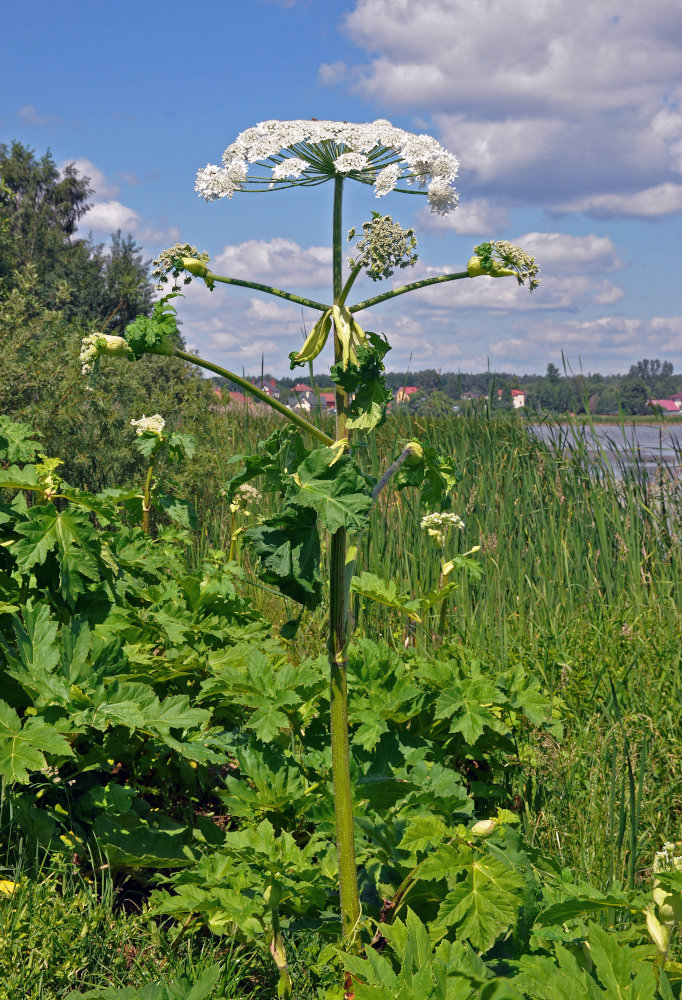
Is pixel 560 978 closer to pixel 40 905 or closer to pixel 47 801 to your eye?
pixel 40 905

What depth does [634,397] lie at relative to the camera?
18.4 feet

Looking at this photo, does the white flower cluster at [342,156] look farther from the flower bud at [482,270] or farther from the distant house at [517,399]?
the distant house at [517,399]

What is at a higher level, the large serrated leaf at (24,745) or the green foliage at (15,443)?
the green foliage at (15,443)

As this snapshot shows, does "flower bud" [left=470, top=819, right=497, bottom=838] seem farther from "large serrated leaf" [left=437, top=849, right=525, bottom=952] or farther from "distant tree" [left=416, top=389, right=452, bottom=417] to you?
"distant tree" [left=416, top=389, right=452, bottom=417]

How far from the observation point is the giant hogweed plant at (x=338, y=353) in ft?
5.44

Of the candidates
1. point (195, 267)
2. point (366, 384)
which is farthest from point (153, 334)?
point (366, 384)

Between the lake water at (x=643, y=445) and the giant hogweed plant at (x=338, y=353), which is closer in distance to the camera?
the giant hogweed plant at (x=338, y=353)

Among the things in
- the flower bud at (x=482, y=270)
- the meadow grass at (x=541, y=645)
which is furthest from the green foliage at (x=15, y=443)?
the flower bud at (x=482, y=270)

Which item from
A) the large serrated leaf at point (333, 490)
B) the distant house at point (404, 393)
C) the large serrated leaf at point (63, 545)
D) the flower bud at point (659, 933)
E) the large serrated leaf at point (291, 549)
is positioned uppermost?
the distant house at point (404, 393)

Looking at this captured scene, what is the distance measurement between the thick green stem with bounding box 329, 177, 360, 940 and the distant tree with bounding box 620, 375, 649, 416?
14.2 ft

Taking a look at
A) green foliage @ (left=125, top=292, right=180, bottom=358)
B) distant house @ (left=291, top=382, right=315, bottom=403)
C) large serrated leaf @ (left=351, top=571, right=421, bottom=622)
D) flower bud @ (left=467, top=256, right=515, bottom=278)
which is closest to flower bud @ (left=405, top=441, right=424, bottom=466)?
flower bud @ (left=467, top=256, right=515, bottom=278)

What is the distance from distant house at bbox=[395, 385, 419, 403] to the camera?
6.23 meters

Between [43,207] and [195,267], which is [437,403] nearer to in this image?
[195,267]

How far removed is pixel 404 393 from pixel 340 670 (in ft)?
15.5
